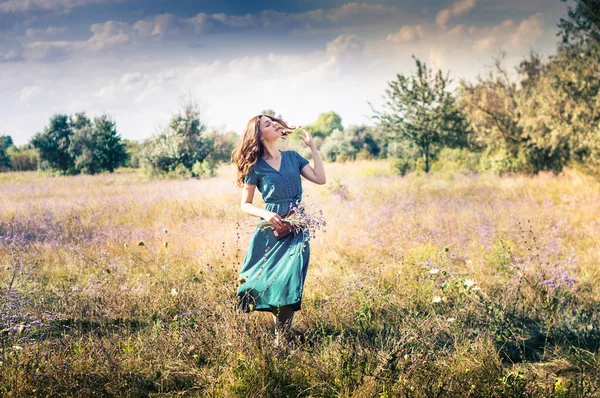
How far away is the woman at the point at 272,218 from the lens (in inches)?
125

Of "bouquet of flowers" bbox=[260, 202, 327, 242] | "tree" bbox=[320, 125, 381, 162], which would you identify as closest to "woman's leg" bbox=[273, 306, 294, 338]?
"bouquet of flowers" bbox=[260, 202, 327, 242]

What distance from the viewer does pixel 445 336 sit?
Answer: 3.61 metres

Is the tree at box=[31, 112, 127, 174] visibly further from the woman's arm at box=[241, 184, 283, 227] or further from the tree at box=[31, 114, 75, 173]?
the woman's arm at box=[241, 184, 283, 227]

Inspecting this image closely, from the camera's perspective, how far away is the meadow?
2652 millimetres

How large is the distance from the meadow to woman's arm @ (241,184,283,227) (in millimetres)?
144

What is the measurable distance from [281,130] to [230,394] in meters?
2.16

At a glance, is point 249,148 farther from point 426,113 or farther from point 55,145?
point 55,145

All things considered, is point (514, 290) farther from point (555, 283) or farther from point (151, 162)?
point (151, 162)

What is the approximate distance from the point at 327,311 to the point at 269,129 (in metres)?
1.93

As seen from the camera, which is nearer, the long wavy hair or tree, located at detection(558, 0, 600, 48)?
the long wavy hair

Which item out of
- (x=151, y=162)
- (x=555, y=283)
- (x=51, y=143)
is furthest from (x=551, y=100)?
(x=51, y=143)

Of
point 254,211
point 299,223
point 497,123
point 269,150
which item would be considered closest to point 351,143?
point 497,123

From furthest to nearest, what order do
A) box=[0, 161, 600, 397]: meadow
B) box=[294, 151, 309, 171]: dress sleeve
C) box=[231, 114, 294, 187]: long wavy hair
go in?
box=[294, 151, 309, 171]: dress sleeve
box=[231, 114, 294, 187]: long wavy hair
box=[0, 161, 600, 397]: meadow

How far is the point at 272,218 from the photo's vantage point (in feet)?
10.2
